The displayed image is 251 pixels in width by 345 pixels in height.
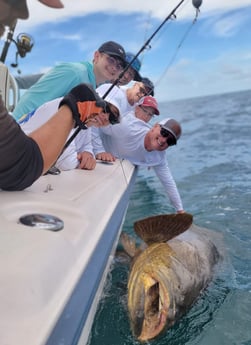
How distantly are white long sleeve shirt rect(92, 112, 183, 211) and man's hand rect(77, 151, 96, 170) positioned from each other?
1.24m

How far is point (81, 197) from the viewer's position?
193 centimetres

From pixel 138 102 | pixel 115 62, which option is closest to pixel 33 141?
pixel 115 62

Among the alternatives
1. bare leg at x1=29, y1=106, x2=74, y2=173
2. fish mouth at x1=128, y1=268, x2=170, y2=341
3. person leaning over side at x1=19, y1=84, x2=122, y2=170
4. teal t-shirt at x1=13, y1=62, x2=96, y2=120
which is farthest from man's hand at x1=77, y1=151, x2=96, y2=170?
bare leg at x1=29, y1=106, x2=74, y2=173

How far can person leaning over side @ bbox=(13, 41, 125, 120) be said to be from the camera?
2.80 meters

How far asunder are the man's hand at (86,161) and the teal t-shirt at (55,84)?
1.59ft

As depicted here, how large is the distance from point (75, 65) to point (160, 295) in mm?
1757

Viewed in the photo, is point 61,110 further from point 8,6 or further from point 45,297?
point 45,297

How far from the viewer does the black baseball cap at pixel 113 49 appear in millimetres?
3258

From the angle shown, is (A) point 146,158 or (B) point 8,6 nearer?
(B) point 8,6

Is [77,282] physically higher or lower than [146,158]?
higher

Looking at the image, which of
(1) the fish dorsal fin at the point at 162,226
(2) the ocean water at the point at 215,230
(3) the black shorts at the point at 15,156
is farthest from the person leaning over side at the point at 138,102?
(3) the black shorts at the point at 15,156

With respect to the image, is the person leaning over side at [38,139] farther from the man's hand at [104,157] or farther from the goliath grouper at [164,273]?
the man's hand at [104,157]

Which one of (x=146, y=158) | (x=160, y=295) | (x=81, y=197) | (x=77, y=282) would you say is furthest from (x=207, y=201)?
(x=77, y=282)

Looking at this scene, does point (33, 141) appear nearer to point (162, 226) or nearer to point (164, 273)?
point (164, 273)
